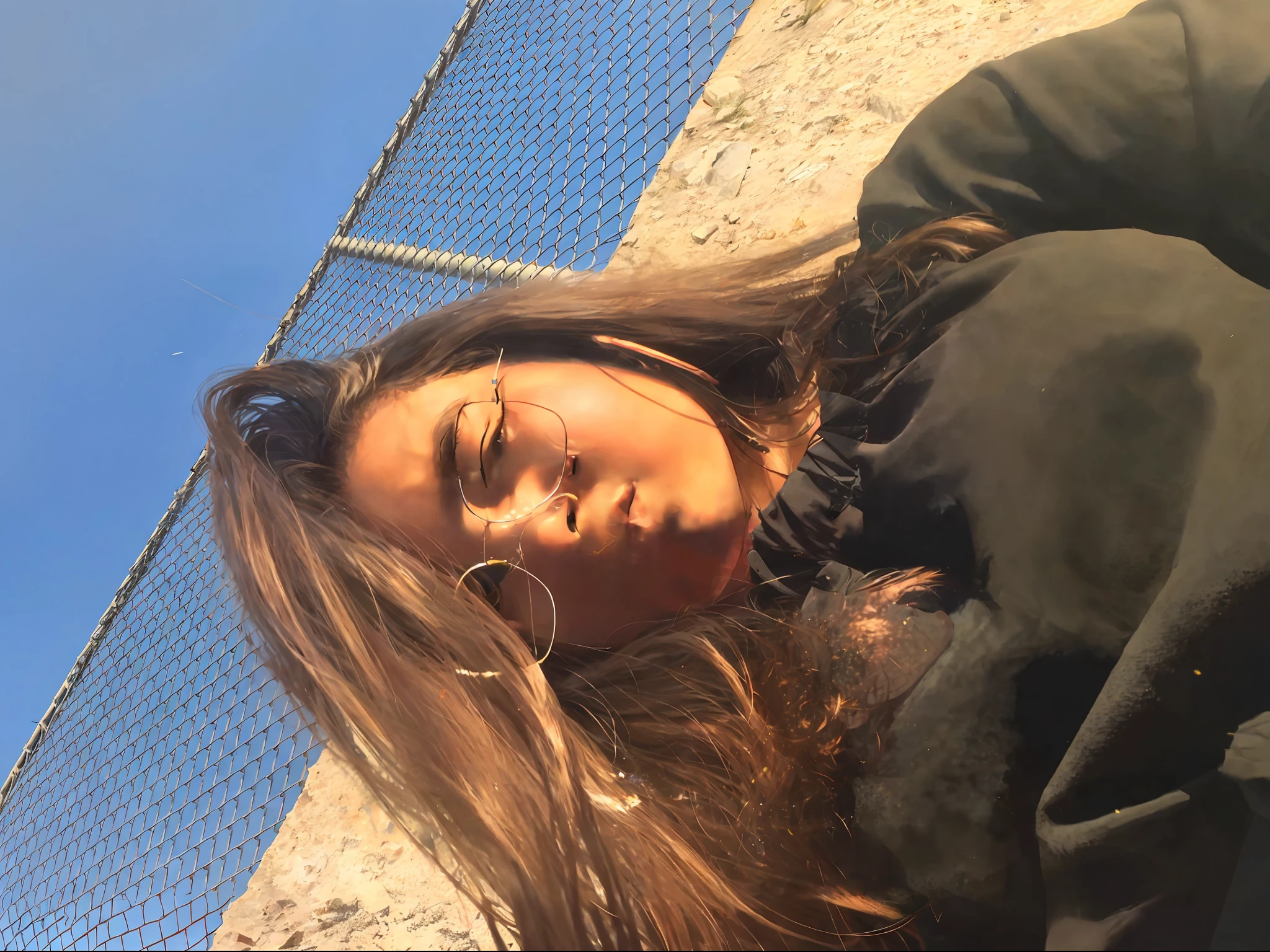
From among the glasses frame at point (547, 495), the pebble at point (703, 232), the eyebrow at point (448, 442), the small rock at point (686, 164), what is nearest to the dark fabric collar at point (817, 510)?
the glasses frame at point (547, 495)

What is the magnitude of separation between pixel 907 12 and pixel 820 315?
0.93 m

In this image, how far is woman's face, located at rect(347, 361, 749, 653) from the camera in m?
0.87

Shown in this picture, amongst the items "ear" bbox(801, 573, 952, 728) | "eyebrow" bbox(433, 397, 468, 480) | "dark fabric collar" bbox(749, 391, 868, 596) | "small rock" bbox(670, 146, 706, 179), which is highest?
"eyebrow" bbox(433, 397, 468, 480)

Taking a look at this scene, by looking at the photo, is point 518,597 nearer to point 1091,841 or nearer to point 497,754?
point 497,754

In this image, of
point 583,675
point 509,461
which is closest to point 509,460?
point 509,461

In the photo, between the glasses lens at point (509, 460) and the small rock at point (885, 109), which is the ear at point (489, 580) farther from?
the small rock at point (885, 109)

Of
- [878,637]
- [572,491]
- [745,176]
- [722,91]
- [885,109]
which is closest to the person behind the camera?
[878,637]

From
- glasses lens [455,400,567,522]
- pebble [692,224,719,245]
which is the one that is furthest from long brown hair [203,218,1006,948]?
pebble [692,224,719,245]

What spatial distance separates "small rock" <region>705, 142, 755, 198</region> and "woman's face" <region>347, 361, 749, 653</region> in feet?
2.76

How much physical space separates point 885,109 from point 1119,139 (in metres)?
0.82

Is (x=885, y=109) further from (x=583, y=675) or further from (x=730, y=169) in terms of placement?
(x=583, y=675)

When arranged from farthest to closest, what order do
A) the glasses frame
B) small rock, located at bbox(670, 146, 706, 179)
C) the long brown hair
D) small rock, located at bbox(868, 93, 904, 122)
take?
1. small rock, located at bbox(670, 146, 706, 179)
2. small rock, located at bbox(868, 93, 904, 122)
3. the glasses frame
4. the long brown hair

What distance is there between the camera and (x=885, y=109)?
1479 mm

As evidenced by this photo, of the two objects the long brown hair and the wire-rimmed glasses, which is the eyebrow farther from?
the long brown hair
